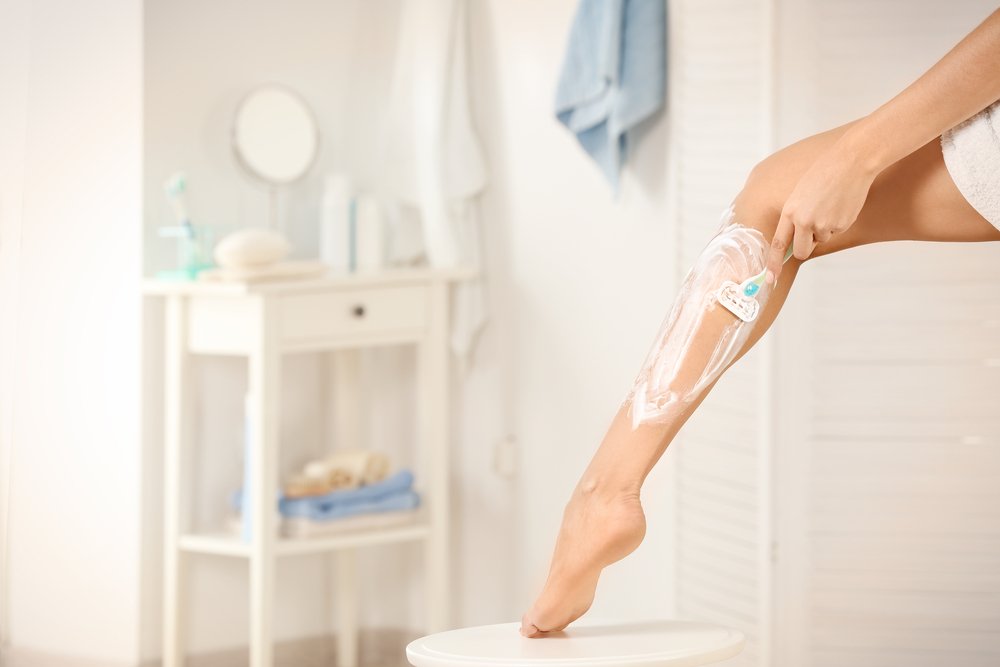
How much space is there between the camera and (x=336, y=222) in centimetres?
242

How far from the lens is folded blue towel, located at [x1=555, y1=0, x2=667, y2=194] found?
209 cm

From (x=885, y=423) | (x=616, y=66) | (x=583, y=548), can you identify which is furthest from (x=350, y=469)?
(x=583, y=548)

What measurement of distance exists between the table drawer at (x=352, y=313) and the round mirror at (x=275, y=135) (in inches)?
12.8

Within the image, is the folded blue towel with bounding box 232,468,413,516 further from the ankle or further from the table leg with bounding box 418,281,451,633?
the ankle

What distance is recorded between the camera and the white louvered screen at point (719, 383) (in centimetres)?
195

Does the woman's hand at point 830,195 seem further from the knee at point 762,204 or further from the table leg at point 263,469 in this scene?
the table leg at point 263,469

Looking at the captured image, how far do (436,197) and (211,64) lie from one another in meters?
0.52

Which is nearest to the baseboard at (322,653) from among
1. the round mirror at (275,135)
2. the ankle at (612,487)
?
the round mirror at (275,135)

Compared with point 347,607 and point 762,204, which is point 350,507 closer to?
point 347,607

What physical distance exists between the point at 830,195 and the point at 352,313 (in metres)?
1.23

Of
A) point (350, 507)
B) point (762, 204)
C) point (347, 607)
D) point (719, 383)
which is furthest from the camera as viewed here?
point (347, 607)

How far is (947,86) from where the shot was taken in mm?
1245

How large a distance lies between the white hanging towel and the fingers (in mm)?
1211

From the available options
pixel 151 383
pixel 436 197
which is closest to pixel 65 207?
pixel 151 383
